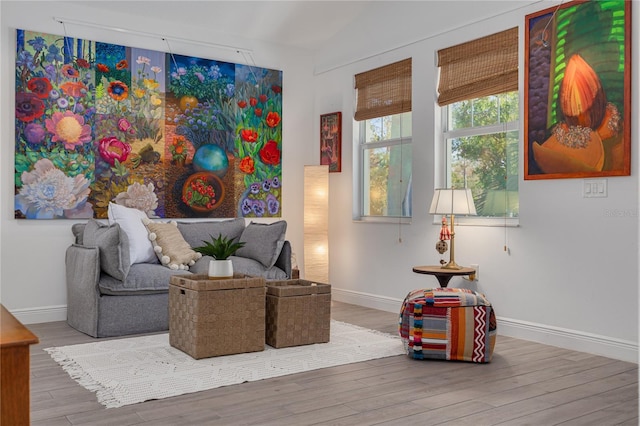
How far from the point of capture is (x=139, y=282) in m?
4.38

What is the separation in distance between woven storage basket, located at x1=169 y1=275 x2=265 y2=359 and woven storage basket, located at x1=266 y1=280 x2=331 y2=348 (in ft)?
0.42

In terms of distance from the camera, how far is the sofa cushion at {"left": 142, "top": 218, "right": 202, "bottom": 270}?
474cm

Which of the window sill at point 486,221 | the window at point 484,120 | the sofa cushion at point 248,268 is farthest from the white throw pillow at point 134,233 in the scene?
the window at point 484,120

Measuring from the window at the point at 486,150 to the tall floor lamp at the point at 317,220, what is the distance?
1489mm

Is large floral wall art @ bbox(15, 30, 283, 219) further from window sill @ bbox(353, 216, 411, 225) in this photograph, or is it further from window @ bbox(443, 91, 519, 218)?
window @ bbox(443, 91, 519, 218)

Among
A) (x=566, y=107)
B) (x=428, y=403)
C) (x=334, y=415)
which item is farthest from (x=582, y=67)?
(x=334, y=415)

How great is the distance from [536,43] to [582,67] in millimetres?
435

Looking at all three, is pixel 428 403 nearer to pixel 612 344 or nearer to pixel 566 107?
pixel 612 344

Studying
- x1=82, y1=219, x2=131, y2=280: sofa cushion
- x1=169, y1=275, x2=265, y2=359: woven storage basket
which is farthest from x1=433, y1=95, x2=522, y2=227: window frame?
x1=82, y1=219, x2=131, y2=280: sofa cushion

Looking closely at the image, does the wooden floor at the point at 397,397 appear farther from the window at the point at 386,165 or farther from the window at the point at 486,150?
the window at the point at 386,165

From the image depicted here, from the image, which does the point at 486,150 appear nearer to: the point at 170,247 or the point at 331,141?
the point at 331,141

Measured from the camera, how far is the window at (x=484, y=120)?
459 cm

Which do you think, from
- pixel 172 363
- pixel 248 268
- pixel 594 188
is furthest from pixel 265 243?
pixel 594 188

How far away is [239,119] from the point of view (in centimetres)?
602
